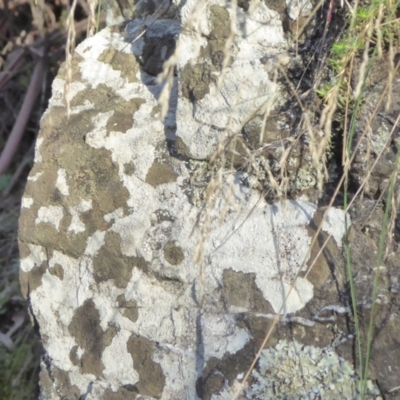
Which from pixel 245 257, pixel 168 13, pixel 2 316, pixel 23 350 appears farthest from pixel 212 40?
pixel 2 316

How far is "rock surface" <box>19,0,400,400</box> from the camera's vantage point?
4.04 ft

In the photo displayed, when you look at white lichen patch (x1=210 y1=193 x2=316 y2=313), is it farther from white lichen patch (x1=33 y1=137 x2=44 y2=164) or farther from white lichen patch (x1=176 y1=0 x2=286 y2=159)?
white lichen patch (x1=33 y1=137 x2=44 y2=164)

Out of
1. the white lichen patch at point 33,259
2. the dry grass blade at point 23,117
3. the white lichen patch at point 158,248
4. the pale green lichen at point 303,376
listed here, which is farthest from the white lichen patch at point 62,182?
the dry grass blade at point 23,117

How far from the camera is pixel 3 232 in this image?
2.39 m

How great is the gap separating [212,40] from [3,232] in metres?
1.41

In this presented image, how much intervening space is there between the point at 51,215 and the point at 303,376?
2.37 ft

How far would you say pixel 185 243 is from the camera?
53.0 inches

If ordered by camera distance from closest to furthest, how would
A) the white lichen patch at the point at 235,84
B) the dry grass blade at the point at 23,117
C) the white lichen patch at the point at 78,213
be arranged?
the white lichen patch at the point at 235,84 < the white lichen patch at the point at 78,213 < the dry grass blade at the point at 23,117

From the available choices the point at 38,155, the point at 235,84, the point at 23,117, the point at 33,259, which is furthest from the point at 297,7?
the point at 23,117

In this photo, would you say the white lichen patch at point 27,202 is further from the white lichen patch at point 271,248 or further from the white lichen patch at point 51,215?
the white lichen patch at point 271,248

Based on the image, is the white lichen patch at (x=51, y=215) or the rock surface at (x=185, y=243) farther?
the white lichen patch at (x=51, y=215)

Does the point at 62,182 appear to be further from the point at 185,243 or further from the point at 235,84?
the point at 235,84

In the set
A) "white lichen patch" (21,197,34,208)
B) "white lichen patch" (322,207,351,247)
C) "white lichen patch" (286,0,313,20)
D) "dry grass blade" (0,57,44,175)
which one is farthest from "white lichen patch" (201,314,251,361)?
"dry grass blade" (0,57,44,175)

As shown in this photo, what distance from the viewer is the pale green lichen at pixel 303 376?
1.19 metres
